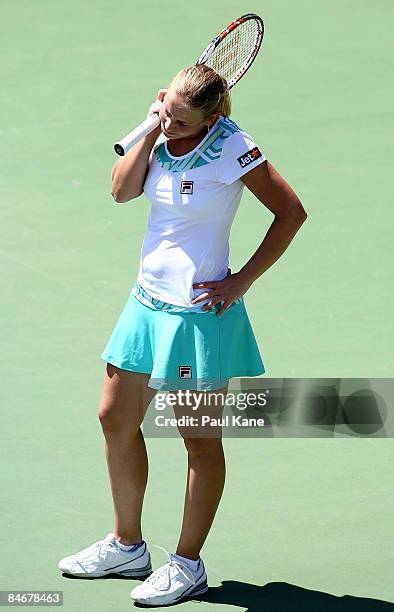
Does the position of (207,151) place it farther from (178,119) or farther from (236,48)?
(236,48)

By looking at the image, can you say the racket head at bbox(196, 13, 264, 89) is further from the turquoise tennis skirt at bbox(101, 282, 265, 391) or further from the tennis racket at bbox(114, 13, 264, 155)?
the turquoise tennis skirt at bbox(101, 282, 265, 391)

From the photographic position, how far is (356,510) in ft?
18.1

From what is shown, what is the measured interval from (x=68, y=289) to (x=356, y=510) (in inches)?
100

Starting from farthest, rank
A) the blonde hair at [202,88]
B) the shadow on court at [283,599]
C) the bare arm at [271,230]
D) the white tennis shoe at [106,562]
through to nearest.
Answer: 1. the white tennis shoe at [106,562]
2. the shadow on court at [283,599]
3. the bare arm at [271,230]
4. the blonde hair at [202,88]

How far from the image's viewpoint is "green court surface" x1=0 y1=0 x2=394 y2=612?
525 cm

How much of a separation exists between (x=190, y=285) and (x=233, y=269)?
2.77 meters

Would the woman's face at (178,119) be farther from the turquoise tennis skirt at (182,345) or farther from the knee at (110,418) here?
the knee at (110,418)

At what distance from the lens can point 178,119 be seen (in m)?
4.70

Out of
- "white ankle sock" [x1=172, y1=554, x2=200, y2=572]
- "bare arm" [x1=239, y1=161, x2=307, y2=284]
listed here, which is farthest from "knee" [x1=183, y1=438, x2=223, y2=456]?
"bare arm" [x1=239, y1=161, x2=307, y2=284]

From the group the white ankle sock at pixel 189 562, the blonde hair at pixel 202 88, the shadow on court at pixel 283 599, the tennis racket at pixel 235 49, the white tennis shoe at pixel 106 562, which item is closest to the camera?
the blonde hair at pixel 202 88

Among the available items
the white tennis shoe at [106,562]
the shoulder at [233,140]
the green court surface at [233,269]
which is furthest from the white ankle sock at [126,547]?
the shoulder at [233,140]

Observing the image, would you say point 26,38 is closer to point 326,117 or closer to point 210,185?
point 326,117

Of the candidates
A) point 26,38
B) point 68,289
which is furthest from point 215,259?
point 26,38

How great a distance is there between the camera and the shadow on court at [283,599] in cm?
486
